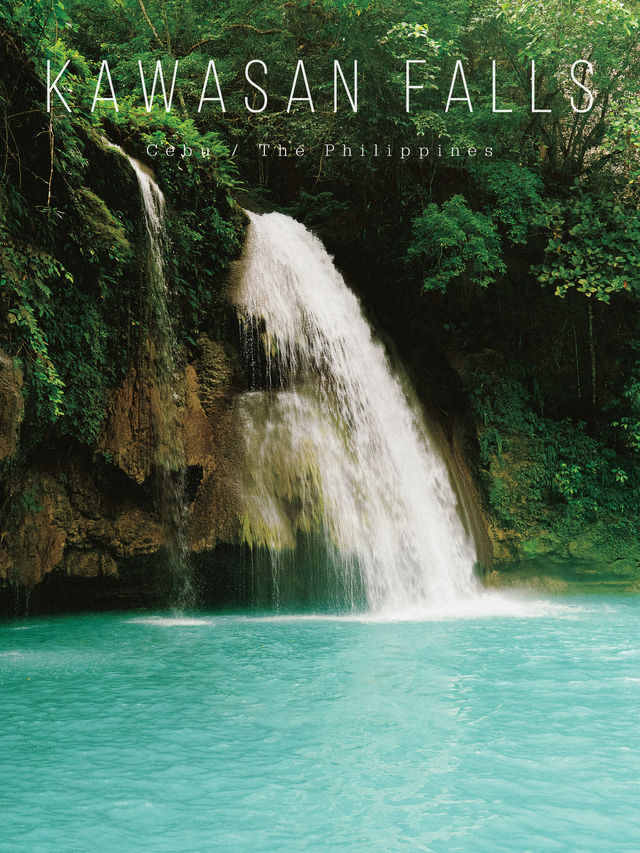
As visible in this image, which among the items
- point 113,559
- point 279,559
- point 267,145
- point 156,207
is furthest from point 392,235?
point 113,559

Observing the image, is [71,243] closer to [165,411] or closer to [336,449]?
[165,411]

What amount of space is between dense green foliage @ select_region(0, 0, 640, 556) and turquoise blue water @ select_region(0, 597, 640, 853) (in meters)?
5.21

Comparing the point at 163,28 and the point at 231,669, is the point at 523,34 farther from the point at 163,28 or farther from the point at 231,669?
the point at 231,669

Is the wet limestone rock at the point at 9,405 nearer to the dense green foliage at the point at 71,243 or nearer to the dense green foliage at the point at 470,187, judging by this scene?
→ the dense green foliage at the point at 71,243

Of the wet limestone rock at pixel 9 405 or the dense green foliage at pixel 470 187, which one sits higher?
the dense green foliage at pixel 470 187

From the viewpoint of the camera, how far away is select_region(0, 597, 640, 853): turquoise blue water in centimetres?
302

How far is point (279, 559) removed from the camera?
863cm

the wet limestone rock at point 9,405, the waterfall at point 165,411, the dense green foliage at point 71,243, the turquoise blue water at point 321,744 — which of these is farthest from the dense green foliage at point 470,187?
the turquoise blue water at point 321,744

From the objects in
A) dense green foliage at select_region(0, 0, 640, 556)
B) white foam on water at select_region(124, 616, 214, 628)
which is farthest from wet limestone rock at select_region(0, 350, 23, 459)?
dense green foliage at select_region(0, 0, 640, 556)

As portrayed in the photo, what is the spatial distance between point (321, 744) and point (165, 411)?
5.67m

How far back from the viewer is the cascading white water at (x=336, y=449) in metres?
8.84

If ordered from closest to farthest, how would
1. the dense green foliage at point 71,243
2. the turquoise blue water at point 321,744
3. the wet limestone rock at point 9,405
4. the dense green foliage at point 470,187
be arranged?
1. the turquoise blue water at point 321,744
2. the wet limestone rock at point 9,405
3. the dense green foliage at point 71,243
4. the dense green foliage at point 470,187

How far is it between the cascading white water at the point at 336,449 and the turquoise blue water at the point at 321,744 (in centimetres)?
216

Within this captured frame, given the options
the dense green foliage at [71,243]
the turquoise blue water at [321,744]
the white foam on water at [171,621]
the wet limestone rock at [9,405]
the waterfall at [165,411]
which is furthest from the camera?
the waterfall at [165,411]
